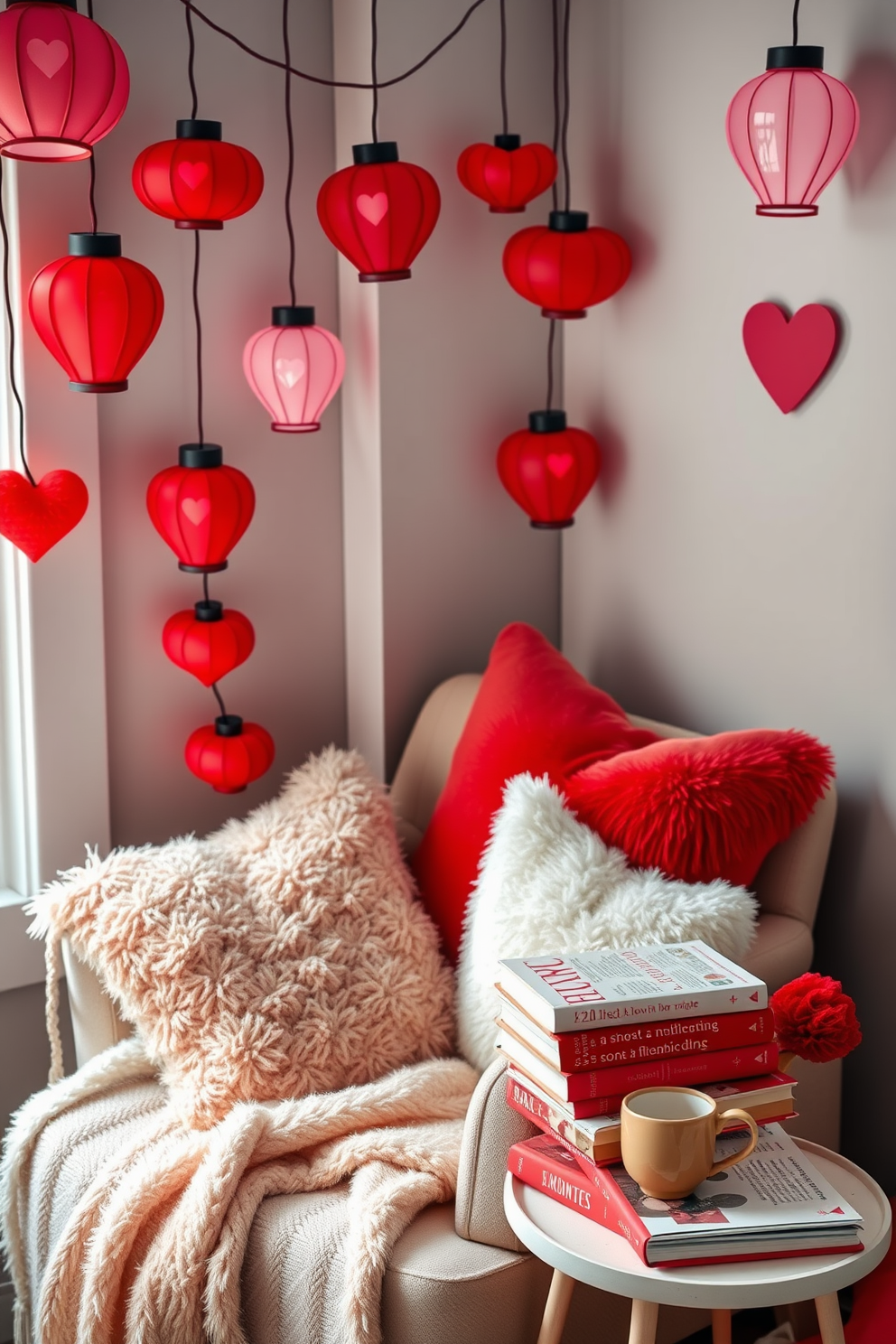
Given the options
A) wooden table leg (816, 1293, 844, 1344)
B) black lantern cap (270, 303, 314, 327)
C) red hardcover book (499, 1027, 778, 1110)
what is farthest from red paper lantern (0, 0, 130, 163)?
wooden table leg (816, 1293, 844, 1344)

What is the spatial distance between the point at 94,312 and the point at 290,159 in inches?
21.2

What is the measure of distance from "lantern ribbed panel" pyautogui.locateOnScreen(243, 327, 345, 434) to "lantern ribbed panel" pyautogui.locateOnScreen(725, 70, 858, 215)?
66 cm

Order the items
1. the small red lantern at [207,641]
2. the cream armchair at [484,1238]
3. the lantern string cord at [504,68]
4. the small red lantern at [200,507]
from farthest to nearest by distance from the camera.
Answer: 1. the lantern string cord at [504,68]
2. the small red lantern at [207,641]
3. the small red lantern at [200,507]
4. the cream armchair at [484,1238]

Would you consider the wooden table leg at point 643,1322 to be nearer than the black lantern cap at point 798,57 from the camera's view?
Yes

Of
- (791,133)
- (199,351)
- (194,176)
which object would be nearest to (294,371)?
(199,351)

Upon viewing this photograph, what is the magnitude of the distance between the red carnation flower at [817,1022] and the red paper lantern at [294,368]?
113 cm

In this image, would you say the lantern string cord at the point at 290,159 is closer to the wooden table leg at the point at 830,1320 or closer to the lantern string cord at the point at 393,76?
the lantern string cord at the point at 393,76

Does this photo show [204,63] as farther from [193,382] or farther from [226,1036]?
[226,1036]

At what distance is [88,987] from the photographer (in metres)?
1.76

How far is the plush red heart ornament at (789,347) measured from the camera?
179 centimetres

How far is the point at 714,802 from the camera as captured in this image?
1.65 m

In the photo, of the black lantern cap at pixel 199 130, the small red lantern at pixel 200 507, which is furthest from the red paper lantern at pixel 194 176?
the small red lantern at pixel 200 507

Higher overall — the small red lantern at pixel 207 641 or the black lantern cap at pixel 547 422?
the black lantern cap at pixel 547 422

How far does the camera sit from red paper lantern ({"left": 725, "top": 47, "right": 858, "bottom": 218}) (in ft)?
5.27
